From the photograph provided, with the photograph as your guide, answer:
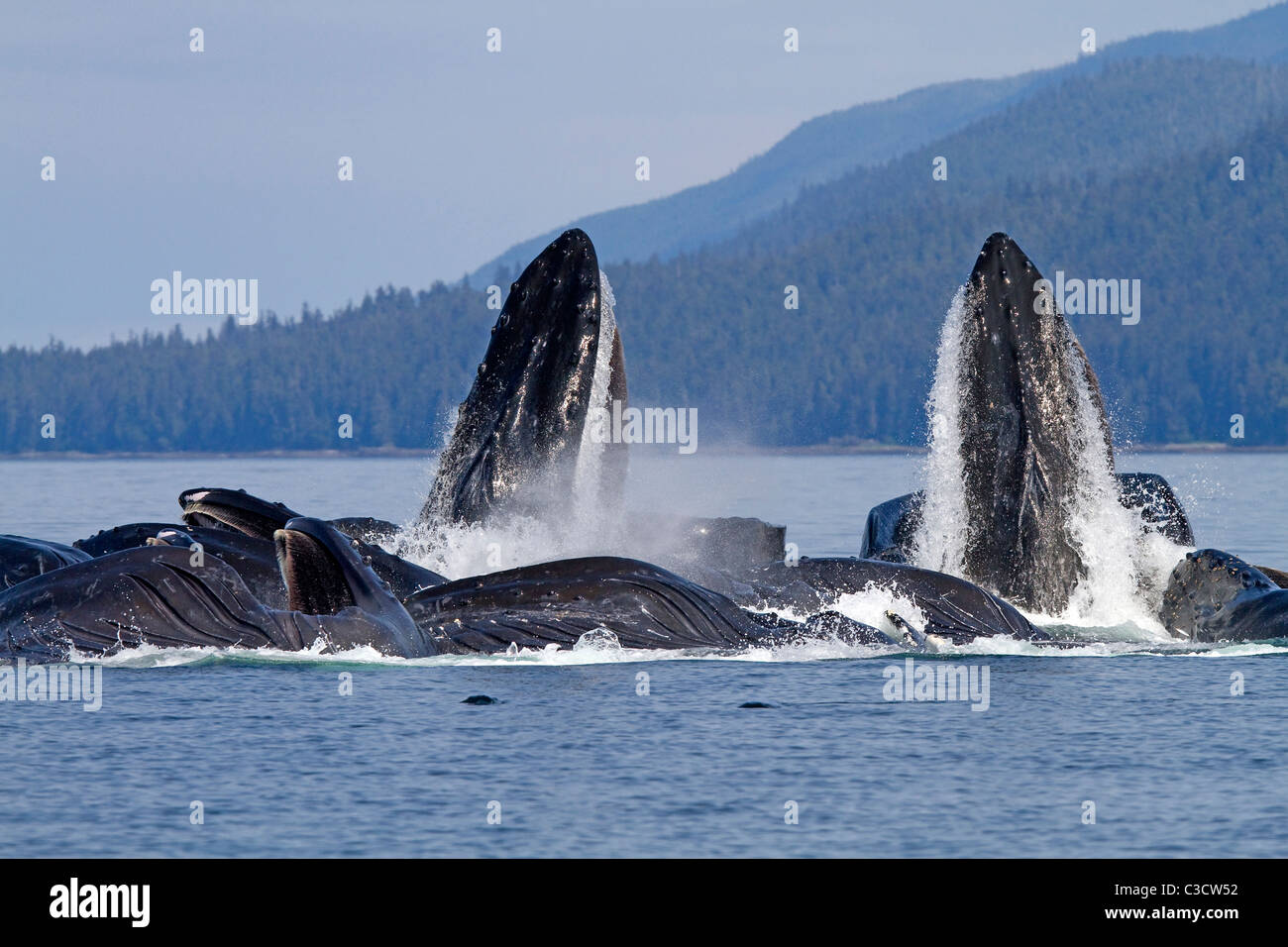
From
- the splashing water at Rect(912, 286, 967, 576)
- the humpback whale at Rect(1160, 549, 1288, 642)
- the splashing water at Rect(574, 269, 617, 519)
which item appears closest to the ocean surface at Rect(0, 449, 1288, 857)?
the humpback whale at Rect(1160, 549, 1288, 642)

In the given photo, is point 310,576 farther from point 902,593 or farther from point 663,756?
point 902,593

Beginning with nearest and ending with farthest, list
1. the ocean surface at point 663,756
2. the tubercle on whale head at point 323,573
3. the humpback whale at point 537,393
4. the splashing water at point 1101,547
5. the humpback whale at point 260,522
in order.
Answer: the ocean surface at point 663,756 → the tubercle on whale head at point 323,573 → the splashing water at point 1101,547 → the humpback whale at point 260,522 → the humpback whale at point 537,393

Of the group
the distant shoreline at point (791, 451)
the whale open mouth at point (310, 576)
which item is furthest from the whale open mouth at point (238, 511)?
the distant shoreline at point (791, 451)

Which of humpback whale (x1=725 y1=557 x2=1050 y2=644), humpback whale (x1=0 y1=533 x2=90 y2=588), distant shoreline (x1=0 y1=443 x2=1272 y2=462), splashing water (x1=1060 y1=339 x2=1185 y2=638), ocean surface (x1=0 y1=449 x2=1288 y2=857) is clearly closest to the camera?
ocean surface (x1=0 y1=449 x2=1288 y2=857)

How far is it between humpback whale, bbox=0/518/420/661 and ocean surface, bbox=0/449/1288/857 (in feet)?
0.59

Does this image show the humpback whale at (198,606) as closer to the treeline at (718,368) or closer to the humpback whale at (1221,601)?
the humpback whale at (1221,601)

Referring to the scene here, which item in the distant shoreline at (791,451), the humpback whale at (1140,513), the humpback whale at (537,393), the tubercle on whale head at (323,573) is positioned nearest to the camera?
the tubercle on whale head at (323,573)

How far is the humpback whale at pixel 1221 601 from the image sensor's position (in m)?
16.9

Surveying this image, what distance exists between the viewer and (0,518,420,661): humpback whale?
48.8ft

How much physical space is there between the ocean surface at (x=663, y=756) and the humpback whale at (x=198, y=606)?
18cm

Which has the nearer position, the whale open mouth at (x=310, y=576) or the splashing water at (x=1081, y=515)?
the whale open mouth at (x=310, y=576)

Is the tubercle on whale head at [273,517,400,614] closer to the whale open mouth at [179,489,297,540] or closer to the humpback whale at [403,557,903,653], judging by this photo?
the humpback whale at [403,557,903,653]

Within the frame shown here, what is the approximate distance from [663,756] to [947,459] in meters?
5.68
